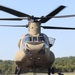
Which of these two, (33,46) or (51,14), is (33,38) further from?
(51,14)


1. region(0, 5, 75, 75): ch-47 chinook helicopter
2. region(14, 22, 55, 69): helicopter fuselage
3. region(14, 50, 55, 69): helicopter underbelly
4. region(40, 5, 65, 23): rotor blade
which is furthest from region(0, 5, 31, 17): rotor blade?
region(14, 50, 55, 69): helicopter underbelly

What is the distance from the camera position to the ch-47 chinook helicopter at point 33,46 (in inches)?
709

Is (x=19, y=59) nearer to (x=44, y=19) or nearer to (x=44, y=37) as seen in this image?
(x=44, y=37)

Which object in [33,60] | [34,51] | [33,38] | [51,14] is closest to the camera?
[34,51]

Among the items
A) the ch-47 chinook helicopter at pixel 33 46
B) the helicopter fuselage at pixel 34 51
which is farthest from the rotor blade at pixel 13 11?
the helicopter fuselage at pixel 34 51

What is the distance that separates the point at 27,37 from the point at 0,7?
2.78 meters

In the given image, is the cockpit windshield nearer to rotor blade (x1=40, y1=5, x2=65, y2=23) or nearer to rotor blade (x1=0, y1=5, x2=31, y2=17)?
rotor blade (x1=40, y1=5, x2=65, y2=23)

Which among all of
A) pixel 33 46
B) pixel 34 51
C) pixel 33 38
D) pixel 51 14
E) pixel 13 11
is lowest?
pixel 34 51

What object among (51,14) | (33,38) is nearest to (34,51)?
(33,38)

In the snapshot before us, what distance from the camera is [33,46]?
17.9 meters

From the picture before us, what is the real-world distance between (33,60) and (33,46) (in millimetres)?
1027

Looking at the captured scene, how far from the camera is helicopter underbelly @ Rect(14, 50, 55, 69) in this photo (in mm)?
18172

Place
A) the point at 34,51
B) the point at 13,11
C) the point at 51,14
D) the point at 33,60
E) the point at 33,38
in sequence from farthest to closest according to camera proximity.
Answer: the point at 51,14
the point at 13,11
the point at 33,38
the point at 33,60
the point at 34,51

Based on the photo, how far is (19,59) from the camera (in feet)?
63.2
